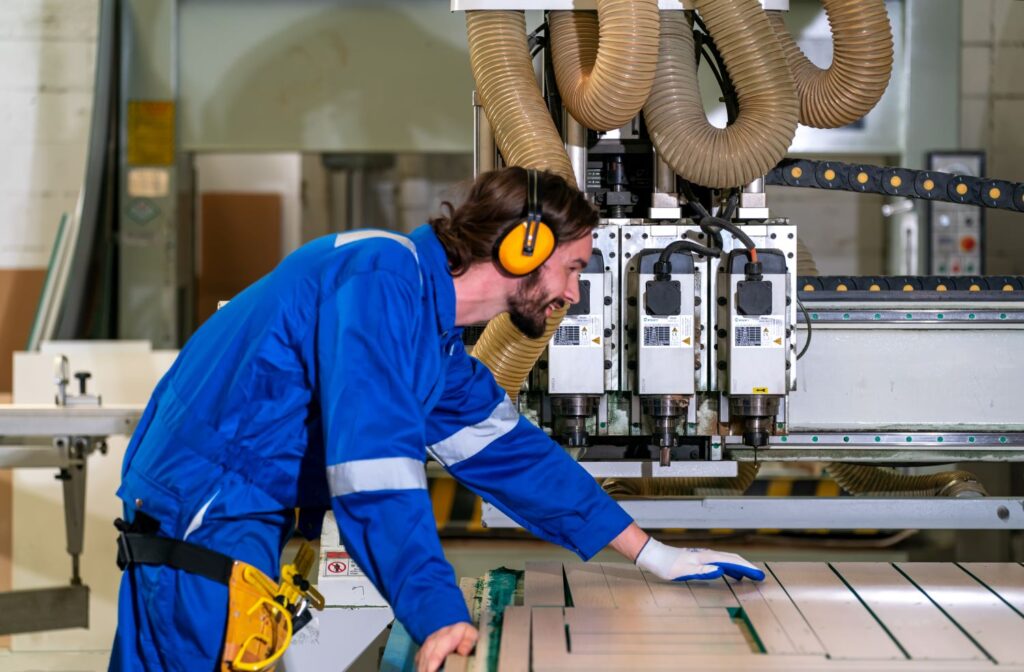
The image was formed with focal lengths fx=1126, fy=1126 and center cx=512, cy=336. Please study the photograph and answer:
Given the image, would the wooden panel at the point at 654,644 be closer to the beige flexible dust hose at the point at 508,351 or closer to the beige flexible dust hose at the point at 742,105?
the beige flexible dust hose at the point at 508,351

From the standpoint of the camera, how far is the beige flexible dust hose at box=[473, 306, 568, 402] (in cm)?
Answer: 242

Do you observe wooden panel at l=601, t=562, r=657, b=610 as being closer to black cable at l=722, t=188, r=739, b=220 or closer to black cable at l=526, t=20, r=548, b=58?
black cable at l=722, t=188, r=739, b=220

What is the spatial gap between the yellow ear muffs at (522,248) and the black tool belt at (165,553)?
576 millimetres

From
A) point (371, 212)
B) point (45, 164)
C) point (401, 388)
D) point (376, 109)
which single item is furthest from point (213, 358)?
point (371, 212)

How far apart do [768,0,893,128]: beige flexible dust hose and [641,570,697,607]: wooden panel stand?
1.29 metres

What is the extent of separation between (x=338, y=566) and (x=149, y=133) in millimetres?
3398

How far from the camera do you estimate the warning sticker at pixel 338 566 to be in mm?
2496

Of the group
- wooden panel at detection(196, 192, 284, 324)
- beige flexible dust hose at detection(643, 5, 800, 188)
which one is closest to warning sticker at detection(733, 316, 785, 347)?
beige flexible dust hose at detection(643, 5, 800, 188)

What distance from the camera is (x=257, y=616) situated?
5.27 feet

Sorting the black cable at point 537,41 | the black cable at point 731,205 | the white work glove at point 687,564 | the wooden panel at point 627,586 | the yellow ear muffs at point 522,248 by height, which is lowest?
the wooden panel at point 627,586

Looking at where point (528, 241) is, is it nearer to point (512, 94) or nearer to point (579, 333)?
point (579, 333)

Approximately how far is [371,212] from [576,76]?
460 centimetres

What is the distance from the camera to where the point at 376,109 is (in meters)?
5.31

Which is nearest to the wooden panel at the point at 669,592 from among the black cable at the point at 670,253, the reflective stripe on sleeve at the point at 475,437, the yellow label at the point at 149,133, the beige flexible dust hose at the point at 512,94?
the reflective stripe on sleeve at the point at 475,437
